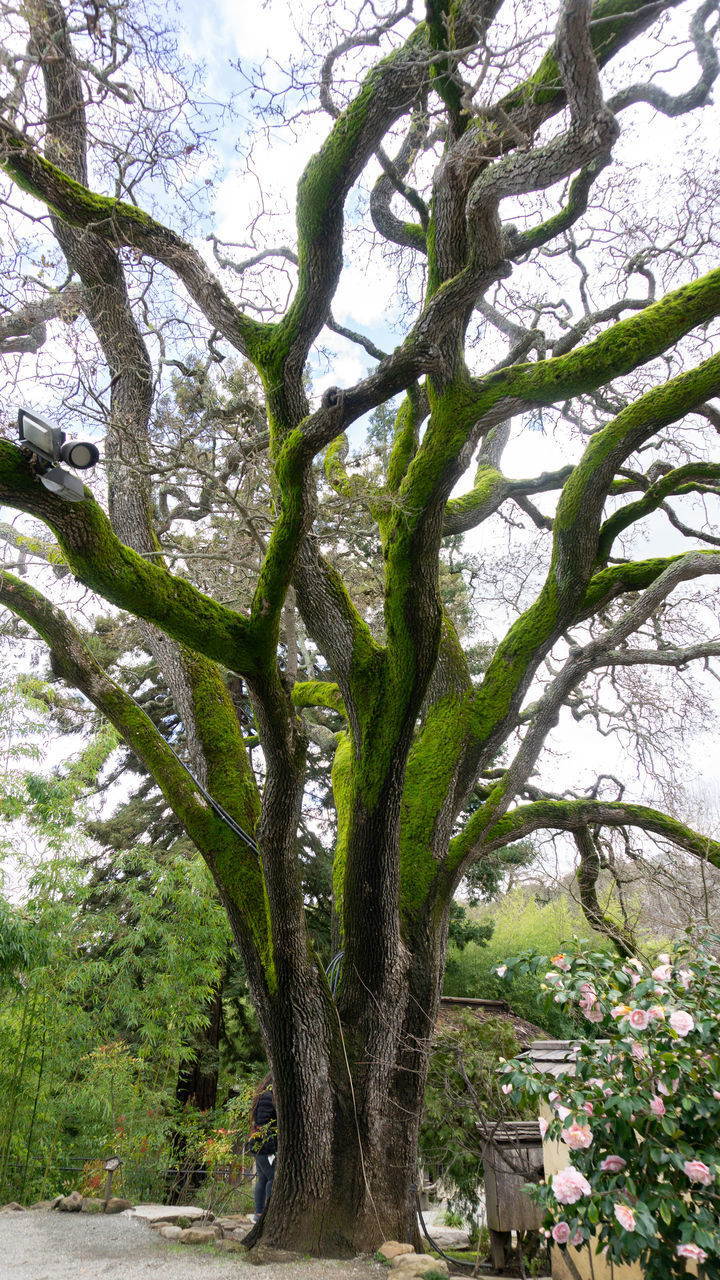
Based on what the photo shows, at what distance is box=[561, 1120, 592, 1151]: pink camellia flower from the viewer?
7.95 feet

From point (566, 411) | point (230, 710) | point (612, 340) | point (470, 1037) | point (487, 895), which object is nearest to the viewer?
point (612, 340)

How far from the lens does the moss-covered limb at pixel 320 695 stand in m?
5.88

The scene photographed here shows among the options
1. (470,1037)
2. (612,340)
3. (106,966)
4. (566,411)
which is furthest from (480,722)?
(106,966)

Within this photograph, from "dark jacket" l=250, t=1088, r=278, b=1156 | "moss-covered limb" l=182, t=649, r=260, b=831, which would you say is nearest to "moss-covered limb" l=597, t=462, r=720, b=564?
"moss-covered limb" l=182, t=649, r=260, b=831

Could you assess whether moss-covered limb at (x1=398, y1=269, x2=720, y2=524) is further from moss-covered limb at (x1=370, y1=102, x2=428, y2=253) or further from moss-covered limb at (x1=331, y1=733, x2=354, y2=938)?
moss-covered limb at (x1=331, y1=733, x2=354, y2=938)

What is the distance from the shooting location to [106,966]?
745 centimetres

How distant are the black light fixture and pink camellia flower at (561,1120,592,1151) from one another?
2.94m

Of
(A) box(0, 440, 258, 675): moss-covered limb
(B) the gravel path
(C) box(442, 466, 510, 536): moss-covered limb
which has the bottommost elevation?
(B) the gravel path

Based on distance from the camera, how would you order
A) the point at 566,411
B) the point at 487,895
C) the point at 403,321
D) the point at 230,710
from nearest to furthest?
the point at 230,710, the point at 403,321, the point at 566,411, the point at 487,895

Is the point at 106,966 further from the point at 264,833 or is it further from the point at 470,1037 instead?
the point at 264,833

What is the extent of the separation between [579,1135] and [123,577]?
283cm

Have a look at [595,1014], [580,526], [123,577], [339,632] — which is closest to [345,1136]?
[595,1014]

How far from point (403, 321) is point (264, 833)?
408cm

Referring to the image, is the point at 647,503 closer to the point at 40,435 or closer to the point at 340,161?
the point at 340,161
